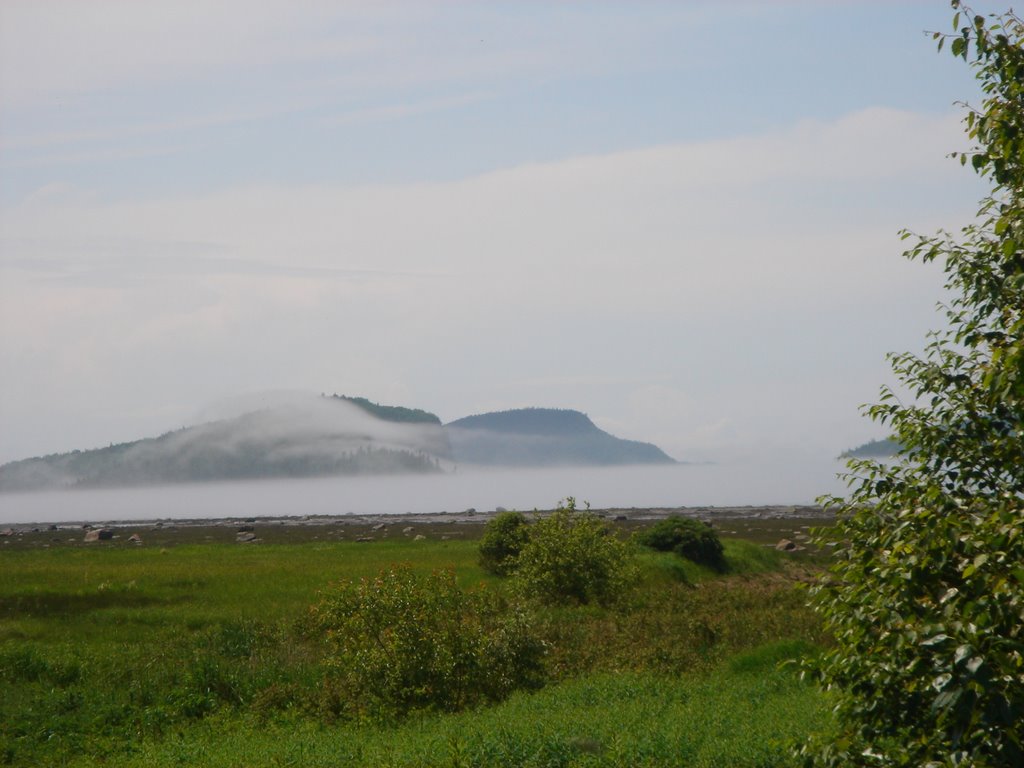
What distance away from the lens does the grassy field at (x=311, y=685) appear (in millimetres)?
18672

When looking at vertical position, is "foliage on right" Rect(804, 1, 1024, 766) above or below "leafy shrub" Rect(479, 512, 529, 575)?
above

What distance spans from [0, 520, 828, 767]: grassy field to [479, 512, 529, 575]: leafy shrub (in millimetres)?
3631

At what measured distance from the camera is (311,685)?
95.0 feet

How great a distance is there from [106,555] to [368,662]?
49.6 metres

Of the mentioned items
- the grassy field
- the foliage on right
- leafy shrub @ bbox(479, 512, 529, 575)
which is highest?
the foliage on right

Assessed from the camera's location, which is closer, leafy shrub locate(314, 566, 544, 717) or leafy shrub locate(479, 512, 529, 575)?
leafy shrub locate(314, 566, 544, 717)

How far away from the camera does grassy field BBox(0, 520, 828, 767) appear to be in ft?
61.3

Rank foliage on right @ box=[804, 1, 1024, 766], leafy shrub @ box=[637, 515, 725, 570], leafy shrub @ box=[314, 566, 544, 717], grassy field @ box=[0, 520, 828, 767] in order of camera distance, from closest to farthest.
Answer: foliage on right @ box=[804, 1, 1024, 766] < grassy field @ box=[0, 520, 828, 767] < leafy shrub @ box=[314, 566, 544, 717] < leafy shrub @ box=[637, 515, 725, 570]

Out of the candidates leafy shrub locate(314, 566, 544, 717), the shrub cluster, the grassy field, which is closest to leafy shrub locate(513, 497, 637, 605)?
the shrub cluster

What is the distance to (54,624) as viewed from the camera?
38.0 meters

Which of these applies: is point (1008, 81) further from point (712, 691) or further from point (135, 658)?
point (135, 658)

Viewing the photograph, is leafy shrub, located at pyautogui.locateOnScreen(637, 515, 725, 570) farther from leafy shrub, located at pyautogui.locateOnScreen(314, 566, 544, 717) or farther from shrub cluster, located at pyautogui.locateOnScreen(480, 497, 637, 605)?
leafy shrub, located at pyautogui.locateOnScreen(314, 566, 544, 717)

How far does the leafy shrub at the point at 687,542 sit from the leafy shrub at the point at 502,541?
454 inches

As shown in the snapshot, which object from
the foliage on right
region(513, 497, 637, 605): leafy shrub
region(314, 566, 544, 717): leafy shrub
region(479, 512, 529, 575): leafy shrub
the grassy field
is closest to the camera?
the foliage on right
